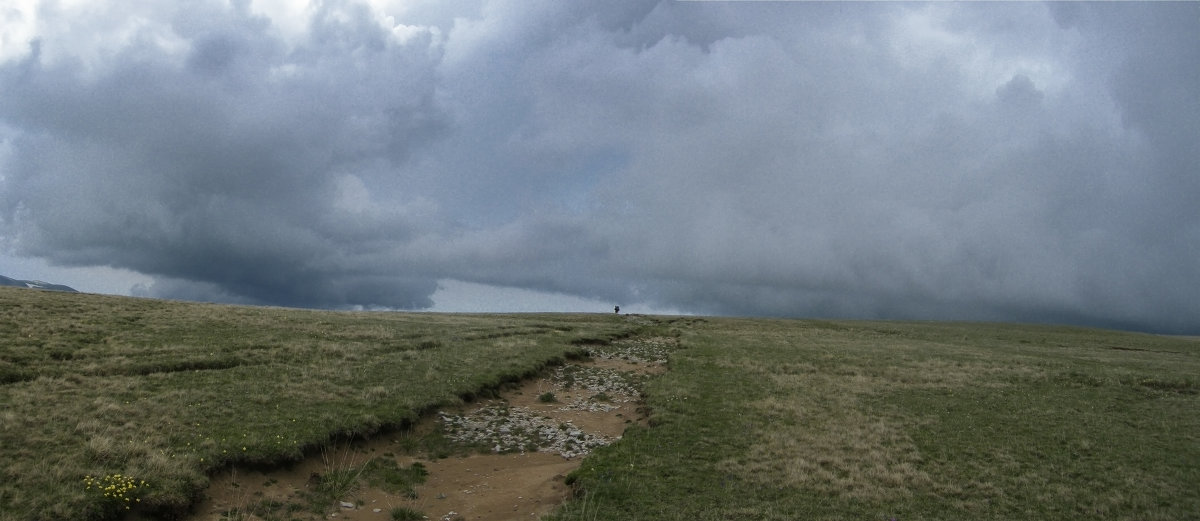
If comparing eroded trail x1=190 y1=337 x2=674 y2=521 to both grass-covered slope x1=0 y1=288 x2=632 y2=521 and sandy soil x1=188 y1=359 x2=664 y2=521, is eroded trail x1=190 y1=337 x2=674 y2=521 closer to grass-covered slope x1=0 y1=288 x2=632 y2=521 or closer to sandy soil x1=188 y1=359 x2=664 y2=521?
sandy soil x1=188 y1=359 x2=664 y2=521

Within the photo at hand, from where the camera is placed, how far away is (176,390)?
22.5 m

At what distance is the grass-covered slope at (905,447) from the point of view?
1639 centimetres

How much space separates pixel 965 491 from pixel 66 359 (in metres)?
36.5

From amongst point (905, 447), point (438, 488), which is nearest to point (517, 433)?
point (438, 488)

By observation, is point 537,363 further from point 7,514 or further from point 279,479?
point 7,514

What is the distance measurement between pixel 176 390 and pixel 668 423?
19.8 m

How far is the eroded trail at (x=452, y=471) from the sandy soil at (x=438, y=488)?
0.10ft

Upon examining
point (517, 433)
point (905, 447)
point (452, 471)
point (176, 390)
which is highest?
point (176, 390)

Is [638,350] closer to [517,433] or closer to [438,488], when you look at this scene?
[517,433]

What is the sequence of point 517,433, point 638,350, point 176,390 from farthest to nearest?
point 638,350, point 517,433, point 176,390

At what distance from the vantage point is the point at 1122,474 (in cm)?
1880

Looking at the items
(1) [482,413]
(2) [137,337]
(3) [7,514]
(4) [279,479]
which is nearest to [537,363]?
(1) [482,413]

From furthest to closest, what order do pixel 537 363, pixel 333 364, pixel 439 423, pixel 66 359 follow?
1. pixel 537 363
2. pixel 333 364
3. pixel 66 359
4. pixel 439 423

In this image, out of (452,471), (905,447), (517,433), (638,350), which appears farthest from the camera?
(638,350)
